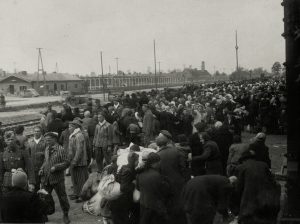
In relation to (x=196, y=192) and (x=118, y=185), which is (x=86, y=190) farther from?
(x=196, y=192)

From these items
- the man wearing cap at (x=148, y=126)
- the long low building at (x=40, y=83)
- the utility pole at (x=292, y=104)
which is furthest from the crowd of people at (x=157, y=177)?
the long low building at (x=40, y=83)

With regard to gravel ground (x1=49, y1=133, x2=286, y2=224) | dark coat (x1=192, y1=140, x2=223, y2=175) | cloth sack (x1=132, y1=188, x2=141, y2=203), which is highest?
dark coat (x1=192, y1=140, x2=223, y2=175)

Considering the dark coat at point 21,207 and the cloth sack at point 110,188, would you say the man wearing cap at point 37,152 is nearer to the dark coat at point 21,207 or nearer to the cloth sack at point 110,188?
the cloth sack at point 110,188

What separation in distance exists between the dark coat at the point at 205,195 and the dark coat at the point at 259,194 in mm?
305

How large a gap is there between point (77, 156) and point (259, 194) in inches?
175

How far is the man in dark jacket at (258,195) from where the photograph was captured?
5.91 meters

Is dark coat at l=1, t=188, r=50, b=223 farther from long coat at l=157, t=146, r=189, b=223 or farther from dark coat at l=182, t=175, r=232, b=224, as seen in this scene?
long coat at l=157, t=146, r=189, b=223

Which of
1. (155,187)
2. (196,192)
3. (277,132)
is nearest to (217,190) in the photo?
(196,192)

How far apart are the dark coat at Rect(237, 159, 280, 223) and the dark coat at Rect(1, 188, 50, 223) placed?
8.95ft

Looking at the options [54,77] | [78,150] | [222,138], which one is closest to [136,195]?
[78,150]

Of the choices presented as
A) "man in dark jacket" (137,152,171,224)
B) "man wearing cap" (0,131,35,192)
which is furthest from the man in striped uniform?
"man in dark jacket" (137,152,171,224)

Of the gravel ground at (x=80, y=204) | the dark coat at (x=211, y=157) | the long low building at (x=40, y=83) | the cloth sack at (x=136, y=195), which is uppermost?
the long low building at (x=40, y=83)

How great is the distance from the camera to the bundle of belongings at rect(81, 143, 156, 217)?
665 cm

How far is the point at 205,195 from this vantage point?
18.8 feet
